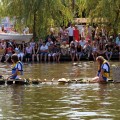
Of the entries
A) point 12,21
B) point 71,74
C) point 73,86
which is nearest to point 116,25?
point 12,21

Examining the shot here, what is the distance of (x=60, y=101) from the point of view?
15.9 meters

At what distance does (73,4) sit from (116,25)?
5.78 metres

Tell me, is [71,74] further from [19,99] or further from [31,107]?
[31,107]

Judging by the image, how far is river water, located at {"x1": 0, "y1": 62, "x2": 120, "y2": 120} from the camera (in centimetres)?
1355

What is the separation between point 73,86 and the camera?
19.9 meters

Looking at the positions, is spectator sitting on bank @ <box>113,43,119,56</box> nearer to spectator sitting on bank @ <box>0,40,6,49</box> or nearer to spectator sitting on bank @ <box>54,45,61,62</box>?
spectator sitting on bank @ <box>54,45,61,62</box>

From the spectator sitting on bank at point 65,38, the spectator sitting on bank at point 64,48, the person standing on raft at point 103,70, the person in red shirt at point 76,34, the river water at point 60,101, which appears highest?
the person in red shirt at point 76,34

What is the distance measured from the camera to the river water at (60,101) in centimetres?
1355

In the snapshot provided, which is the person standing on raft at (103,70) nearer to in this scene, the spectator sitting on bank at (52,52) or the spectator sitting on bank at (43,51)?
the spectator sitting on bank at (52,52)

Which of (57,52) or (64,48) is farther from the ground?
(64,48)

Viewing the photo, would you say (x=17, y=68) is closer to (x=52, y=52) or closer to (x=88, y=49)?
(x=52, y=52)

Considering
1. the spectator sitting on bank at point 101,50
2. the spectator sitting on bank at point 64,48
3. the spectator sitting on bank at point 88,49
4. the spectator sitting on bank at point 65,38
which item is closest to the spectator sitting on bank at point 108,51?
the spectator sitting on bank at point 101,50

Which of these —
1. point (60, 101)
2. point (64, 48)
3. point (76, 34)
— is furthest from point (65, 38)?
point (60, 101)

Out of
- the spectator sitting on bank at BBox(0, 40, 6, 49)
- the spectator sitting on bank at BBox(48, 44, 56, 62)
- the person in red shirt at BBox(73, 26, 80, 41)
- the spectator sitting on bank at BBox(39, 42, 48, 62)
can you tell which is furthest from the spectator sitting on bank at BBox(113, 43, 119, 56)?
the spectator sitting on bank at BBox(0, 40, 6, 49)
